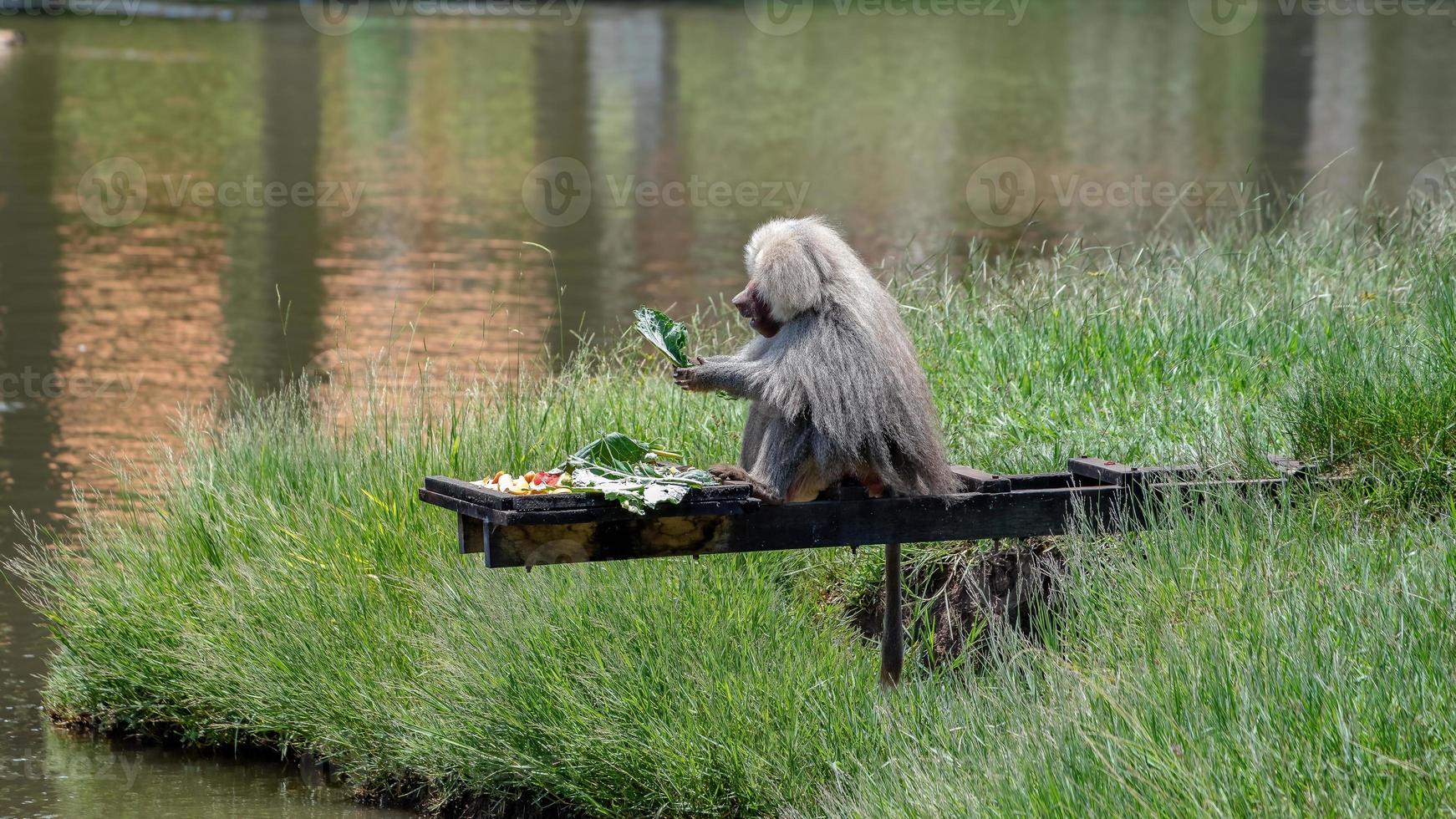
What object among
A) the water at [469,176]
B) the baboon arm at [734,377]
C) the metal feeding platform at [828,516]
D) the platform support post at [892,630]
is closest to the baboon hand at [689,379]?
the baboon arm at [734,377]

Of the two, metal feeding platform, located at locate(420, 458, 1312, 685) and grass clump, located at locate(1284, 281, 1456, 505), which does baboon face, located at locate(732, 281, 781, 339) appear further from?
grass clump, located at locate(1284, 281, 1456, 505)

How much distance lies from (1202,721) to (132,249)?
17015mm

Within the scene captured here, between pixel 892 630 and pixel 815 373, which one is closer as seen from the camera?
pixel 815 373

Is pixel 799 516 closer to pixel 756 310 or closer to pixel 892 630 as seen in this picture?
pixel 892 630

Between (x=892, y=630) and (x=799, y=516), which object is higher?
(x=799, y=516)

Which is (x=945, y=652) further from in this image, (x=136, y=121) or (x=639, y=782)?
(x=136, y=121)

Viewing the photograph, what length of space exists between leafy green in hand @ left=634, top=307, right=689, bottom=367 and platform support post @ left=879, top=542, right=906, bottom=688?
1.06 meters

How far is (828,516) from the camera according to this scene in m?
5.96

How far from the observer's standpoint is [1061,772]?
4.56 m

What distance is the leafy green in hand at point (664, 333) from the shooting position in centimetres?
602

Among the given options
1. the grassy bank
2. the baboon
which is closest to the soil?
the grassy bank

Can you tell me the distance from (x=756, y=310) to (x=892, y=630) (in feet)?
4.39

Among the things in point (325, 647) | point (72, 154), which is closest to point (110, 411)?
point (325, 647)

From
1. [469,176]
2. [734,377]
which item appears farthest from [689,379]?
[469,176]
